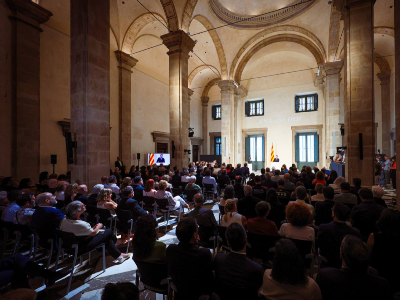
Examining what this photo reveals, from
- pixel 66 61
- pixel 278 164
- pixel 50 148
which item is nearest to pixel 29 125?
pixel 50 148

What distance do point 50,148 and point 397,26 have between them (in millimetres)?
9911

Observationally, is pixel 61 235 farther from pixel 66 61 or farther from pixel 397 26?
pixel 66 61

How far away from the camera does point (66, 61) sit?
8.60 m

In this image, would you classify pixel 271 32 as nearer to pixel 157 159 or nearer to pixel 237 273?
pixel 157 159

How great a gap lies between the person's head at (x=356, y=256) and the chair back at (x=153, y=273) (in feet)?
4.69

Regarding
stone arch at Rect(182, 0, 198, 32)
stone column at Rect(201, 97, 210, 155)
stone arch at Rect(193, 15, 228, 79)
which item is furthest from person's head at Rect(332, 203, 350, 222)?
stone column at Rect(201, 97, 210, 155)

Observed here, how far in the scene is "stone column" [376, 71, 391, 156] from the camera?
43.3 ft

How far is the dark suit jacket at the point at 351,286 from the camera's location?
132 centimetres

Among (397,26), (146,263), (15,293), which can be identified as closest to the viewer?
(15,293)

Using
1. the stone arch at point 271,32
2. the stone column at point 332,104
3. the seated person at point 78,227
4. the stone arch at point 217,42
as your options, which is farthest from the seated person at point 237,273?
the stone arch at point 271,32

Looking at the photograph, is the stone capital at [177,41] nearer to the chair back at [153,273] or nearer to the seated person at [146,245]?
the seated person at [146,245]

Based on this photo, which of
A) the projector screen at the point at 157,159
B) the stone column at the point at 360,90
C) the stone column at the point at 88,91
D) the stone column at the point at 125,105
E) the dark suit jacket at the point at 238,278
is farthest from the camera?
the projector screen at the point at 157,159

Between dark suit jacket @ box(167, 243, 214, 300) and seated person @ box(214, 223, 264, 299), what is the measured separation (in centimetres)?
13

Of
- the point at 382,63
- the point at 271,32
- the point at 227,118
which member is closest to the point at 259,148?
the point at 227,118
